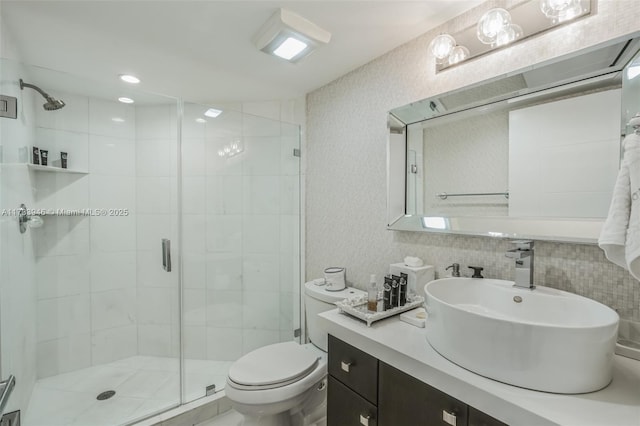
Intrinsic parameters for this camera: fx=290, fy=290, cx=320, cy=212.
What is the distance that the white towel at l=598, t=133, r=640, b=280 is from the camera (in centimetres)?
73

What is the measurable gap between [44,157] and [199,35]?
127 cm

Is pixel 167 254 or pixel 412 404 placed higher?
pixel 167 254

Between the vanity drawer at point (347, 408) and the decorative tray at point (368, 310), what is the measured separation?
0.93 feet

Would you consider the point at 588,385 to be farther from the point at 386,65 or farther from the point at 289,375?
the point at 386,65

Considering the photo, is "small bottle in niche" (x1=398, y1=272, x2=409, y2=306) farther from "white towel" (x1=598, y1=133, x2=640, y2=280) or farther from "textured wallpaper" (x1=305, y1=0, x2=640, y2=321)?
"white towel" (x1=598, y1=133, x2=640, y2=280)

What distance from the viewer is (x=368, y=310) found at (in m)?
1.26

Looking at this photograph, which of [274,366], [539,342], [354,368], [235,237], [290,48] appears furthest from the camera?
[235,237]

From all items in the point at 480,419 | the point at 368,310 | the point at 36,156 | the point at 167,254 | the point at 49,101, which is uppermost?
the point at 49,101

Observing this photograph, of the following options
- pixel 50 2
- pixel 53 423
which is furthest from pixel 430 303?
pixel 53 423

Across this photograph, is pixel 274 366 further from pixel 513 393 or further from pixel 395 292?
pixel 513 393

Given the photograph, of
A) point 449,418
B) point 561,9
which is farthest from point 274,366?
point 561,9

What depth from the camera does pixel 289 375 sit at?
1.41m

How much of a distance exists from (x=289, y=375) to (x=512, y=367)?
3.27 feet

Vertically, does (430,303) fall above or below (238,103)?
below
